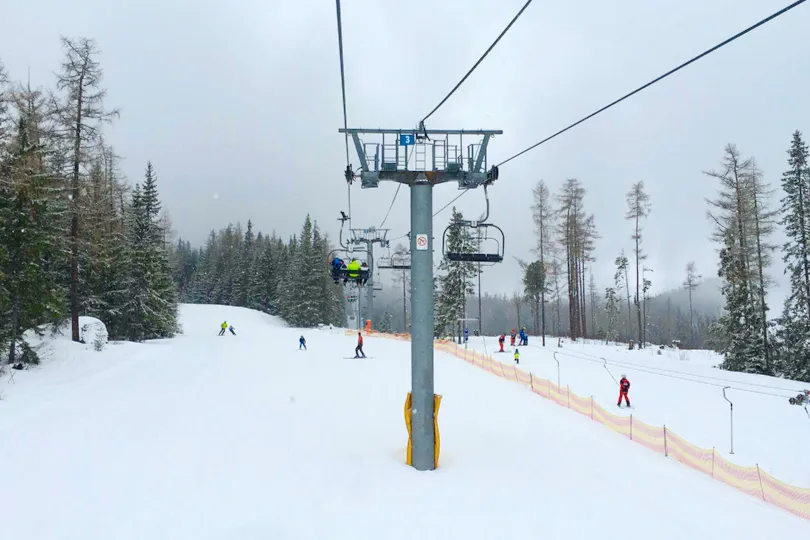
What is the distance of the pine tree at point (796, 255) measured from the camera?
25234 mm

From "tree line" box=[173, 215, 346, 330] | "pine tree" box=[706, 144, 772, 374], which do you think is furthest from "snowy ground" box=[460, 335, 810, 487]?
"tree line" box=[173, 215, 346, 330]

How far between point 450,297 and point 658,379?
2363 centimetres

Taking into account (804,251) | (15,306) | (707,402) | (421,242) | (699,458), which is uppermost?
(804,251)

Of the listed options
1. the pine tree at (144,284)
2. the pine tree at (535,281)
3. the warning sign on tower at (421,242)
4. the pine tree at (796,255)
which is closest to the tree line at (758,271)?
the pine tree at (796,255)

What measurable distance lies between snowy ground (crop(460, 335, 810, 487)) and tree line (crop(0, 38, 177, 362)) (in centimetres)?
2157

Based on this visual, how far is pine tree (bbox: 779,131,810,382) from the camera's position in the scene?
993 inches

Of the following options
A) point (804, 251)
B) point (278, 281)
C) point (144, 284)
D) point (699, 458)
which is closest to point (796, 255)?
point (804, 251)

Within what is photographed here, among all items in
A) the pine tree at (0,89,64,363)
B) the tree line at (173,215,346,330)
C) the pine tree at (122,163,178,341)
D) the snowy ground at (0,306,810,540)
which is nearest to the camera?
the snowy ground at (0,306,810,540)

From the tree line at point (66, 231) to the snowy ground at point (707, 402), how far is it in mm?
21568

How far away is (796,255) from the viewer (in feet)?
84.4

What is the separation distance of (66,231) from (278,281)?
168 feet

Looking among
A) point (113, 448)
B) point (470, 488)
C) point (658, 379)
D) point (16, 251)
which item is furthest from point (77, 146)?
point (658, 379)

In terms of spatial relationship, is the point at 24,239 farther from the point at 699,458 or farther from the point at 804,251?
the point at 804,251

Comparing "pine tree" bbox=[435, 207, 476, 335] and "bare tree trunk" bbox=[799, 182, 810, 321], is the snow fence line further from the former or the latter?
"pine tree" bbox=[435, 207, 476, 335]
